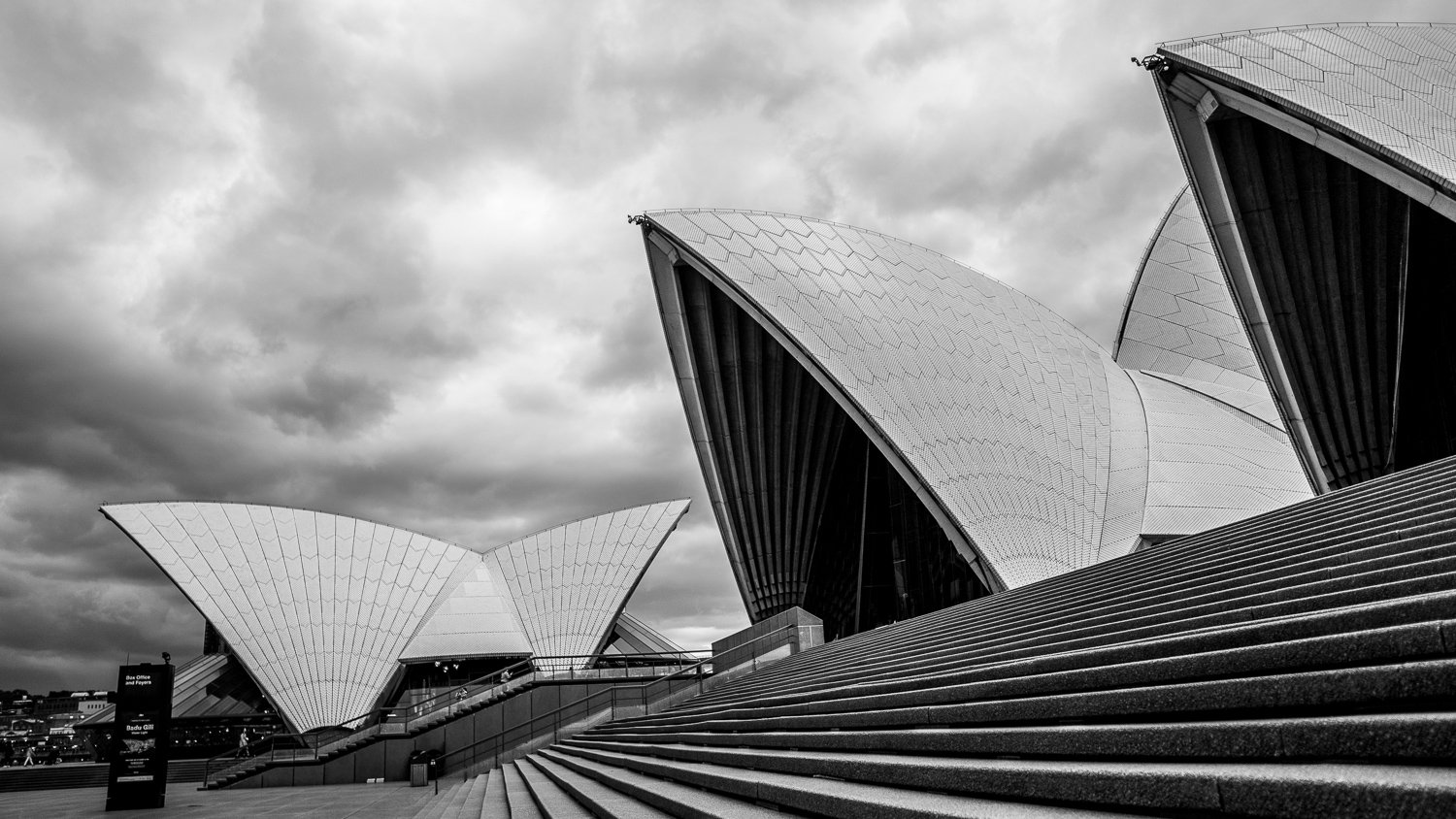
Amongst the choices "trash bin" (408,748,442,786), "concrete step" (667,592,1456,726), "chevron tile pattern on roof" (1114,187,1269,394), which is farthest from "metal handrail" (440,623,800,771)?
"chevron tile pattern on roof" (1114,187,1269,394)

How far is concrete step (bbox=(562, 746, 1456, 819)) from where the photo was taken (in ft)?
6.50

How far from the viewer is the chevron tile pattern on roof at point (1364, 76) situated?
15.3 meters

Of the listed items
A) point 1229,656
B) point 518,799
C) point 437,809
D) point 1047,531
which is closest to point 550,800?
point 518,799

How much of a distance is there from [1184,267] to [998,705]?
36.4m

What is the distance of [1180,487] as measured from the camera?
2436 centimetres

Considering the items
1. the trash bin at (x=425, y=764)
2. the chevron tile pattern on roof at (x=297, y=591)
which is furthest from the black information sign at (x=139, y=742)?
the chevron tile pattern on roof at (x=297, y=591)

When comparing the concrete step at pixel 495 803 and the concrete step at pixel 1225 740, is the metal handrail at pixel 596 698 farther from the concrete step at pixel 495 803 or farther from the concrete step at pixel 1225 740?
the concrete step at pixel 1225 740

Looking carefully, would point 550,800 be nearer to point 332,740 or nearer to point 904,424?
point 904,424

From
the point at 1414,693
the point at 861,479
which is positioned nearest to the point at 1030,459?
the point at 861,479

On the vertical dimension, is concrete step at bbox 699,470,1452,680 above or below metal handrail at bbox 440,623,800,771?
above

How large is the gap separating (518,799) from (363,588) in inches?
1267

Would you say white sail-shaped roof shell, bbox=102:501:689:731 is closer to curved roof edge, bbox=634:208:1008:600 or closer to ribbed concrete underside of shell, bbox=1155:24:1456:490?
curved roof edge, bbox=634:208:1008:600

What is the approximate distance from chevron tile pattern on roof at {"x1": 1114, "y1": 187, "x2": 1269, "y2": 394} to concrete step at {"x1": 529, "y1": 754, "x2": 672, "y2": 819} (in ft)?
95.6

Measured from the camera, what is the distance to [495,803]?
9.58 m
